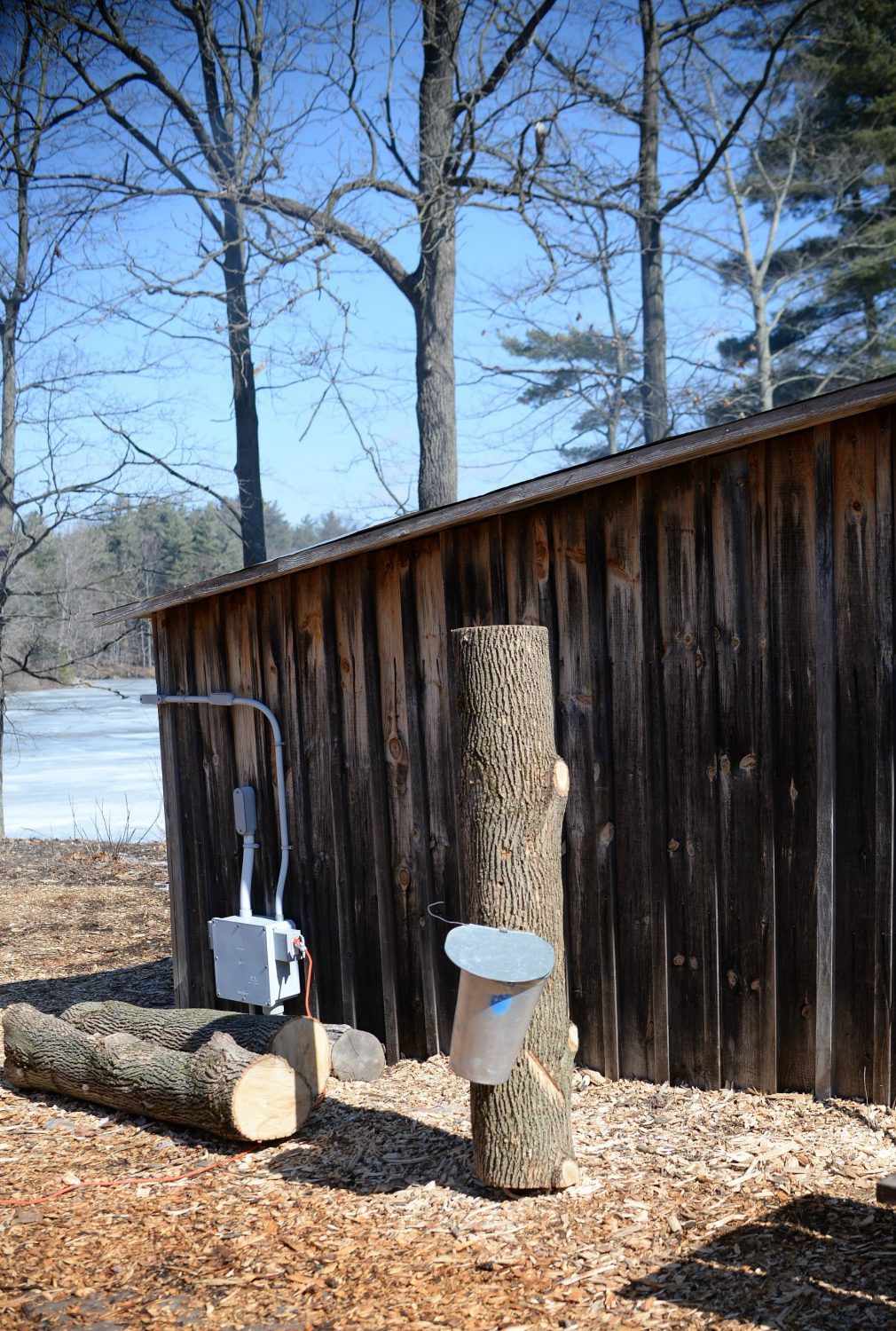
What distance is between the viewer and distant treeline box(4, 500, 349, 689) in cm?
1600

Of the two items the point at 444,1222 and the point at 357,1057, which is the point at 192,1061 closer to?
Answer: the point at 357,1057

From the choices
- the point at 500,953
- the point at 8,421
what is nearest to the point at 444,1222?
the point at 500,953

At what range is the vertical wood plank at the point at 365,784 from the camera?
5.64 metres

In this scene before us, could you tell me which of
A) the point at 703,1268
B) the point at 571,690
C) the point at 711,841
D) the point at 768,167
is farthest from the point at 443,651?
the point at 768,167

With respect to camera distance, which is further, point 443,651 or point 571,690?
point 443,651

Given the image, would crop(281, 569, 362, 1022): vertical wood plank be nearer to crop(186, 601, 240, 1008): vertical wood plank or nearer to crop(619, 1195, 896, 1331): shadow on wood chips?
crop(186, 601, 240, 1008): vertical wood plank

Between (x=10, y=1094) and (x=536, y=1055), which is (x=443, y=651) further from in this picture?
(x=10, y=1094)

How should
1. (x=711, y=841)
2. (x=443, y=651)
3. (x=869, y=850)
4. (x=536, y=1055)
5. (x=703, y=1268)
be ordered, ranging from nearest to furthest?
(x=703, y=1268) → (x=536, y=1055) → (x=869, y=850) → (x=711, y=841) → (x=443, y=651)

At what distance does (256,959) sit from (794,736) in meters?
3.16

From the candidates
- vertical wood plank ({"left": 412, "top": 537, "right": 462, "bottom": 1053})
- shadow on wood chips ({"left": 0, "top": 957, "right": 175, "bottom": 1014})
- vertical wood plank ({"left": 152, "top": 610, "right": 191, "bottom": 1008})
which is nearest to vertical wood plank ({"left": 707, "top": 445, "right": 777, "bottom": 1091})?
vertical wood plank ({"left": 412, "top": 537, "right": 462, "bottom": 1053})

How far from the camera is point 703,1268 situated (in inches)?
131

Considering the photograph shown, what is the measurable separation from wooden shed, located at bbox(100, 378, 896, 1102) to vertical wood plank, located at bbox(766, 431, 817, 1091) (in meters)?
0.01

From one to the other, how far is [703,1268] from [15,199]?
1682cm

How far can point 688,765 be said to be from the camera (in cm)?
464
